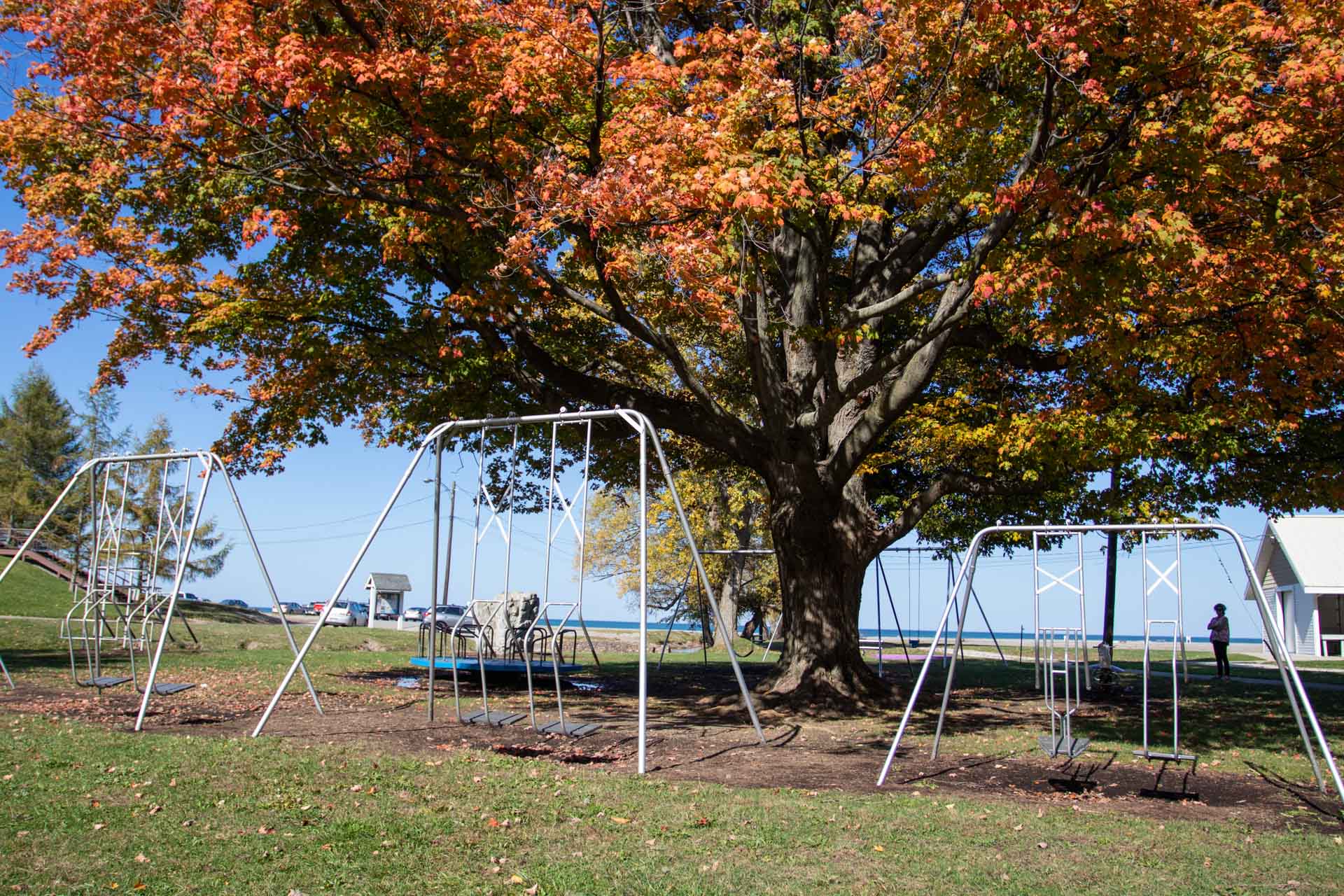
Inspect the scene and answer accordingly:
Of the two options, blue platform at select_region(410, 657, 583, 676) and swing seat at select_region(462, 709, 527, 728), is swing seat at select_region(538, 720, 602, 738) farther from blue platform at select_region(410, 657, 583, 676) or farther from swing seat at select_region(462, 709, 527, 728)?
blue platform at select_region(410, 657, 583, 676)

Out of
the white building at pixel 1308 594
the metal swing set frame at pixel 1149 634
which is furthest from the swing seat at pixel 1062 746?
the white building at pixel 1308 594

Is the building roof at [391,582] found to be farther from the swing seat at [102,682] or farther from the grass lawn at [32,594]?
the swing seat at [102,682]

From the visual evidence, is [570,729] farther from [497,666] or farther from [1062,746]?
[1062,746]

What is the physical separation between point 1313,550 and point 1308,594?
1481 mm

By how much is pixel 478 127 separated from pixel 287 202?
3533 millimetres

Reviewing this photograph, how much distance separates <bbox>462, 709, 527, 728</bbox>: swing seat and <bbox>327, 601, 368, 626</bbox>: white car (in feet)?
112

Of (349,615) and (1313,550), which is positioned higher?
(1313,550)

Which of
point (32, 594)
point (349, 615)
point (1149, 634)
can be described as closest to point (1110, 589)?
point (1149, 634)

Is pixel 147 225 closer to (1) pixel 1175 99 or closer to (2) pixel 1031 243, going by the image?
(2) pixel 1031 243

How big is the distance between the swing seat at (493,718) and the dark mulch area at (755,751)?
0.33ft

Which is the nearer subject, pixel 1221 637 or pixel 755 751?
pixel 755 751

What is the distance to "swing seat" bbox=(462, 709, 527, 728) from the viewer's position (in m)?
9.73

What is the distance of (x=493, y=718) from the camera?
9.82 metres

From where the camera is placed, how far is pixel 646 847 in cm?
568
